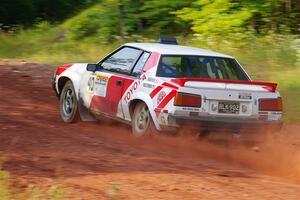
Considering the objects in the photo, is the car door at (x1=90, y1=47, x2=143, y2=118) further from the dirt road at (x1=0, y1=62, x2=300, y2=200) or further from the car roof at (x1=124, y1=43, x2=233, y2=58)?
the dirt road at (x1=0, y1=62, x2=300, y2=200)

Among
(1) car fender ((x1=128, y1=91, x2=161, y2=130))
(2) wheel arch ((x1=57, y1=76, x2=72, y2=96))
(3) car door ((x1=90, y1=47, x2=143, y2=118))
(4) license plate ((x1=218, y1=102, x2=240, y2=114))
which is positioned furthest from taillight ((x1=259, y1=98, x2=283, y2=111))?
(2) wheel arch ((x1=57, y1=76, x2=72, y2=96))

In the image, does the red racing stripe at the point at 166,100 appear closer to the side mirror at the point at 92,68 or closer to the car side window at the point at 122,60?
the car side window at the point at 122,60

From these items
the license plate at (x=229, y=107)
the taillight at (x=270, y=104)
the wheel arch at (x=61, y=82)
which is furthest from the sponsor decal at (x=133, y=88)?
the wheel arch at (x=61, y=82)

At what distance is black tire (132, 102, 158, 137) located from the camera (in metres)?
8.54

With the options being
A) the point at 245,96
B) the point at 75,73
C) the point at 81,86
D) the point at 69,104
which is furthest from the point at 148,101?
the point at 69,104

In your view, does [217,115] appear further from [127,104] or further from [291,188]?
[291,188]

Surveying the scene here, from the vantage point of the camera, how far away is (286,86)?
11977 mm

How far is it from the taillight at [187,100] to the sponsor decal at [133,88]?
32.9 inches

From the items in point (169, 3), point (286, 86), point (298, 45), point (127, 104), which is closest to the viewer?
point (127, 104)

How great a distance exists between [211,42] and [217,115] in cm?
869

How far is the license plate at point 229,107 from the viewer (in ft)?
27.0

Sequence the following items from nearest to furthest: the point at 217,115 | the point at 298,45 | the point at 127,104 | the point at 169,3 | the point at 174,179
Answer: the point at 174,179 → the point at 217,115 → the point at 127,104 → the point at 298,45 → the point at 169,3

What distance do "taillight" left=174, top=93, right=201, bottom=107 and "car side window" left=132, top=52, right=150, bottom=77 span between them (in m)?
1.05

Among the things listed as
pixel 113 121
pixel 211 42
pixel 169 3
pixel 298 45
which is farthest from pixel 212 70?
pixel 169 3
